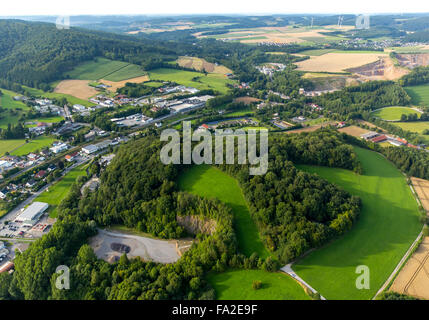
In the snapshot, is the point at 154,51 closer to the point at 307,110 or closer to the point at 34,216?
the point at 307,110

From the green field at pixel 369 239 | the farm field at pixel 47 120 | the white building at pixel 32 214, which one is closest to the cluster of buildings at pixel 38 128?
the farm field at pixel 47 120

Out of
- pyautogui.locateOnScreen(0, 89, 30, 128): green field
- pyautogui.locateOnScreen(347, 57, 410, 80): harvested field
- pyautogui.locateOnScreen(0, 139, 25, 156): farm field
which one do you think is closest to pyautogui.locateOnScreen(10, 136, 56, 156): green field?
pyautogui.locateOnScreen(0, 139, 25, 156): farm field

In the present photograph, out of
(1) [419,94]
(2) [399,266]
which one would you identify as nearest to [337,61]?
(1) [419,94]

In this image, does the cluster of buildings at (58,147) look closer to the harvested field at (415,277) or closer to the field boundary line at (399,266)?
the field boundary line at (399,266)

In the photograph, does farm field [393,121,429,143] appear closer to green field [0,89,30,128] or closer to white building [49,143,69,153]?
white building [49,143,69,153]

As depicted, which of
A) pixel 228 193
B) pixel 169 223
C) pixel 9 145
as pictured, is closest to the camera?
pixel 169 223

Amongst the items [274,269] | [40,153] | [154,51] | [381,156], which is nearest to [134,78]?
[154,51]

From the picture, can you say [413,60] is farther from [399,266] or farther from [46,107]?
[46,107]
